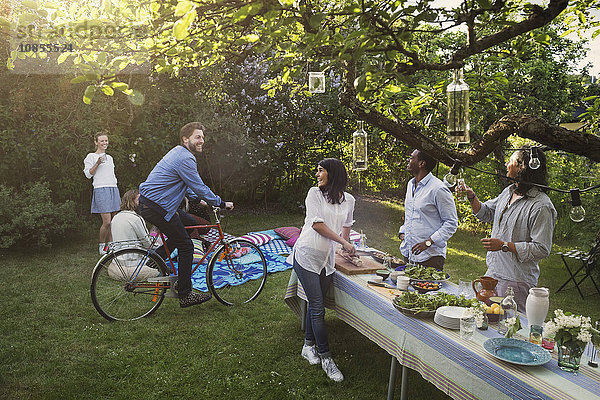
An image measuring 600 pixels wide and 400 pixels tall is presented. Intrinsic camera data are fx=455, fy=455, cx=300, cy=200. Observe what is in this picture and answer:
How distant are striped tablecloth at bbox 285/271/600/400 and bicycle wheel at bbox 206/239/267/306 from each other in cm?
203

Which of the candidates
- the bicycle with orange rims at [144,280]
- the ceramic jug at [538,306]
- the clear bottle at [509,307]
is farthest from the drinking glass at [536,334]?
the bicycle with orange rims at [144,280]

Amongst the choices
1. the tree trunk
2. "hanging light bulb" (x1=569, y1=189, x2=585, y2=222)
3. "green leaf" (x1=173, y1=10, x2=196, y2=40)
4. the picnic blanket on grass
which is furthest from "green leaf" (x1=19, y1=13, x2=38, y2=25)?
the picnic blanket on grass

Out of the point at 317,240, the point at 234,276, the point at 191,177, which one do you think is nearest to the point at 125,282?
the point at 191,177

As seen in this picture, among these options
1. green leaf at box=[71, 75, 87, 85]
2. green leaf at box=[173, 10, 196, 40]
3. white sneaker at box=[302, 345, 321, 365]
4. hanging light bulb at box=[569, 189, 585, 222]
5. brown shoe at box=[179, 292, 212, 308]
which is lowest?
white sneaker at box=[302, 345, 321, 365]

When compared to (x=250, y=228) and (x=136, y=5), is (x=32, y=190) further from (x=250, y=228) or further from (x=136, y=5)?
(x=136, y=5)

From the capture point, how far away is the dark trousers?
4629 millimetres

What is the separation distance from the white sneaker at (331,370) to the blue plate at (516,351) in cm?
152

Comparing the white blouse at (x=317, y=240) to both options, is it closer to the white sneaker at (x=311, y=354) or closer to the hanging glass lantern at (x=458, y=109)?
the white sneaker at (x=311, y=354)

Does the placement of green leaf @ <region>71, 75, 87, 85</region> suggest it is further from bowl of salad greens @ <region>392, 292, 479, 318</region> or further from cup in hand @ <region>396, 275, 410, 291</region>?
cup in hand @ <region>396, 275, 410, 291</region>

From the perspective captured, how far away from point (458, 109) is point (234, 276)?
4140 mm

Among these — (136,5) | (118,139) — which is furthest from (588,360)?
(118,139)

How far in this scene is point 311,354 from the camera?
152 inches

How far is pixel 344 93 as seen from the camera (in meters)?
3.20

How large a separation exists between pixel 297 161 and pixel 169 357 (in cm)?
761
